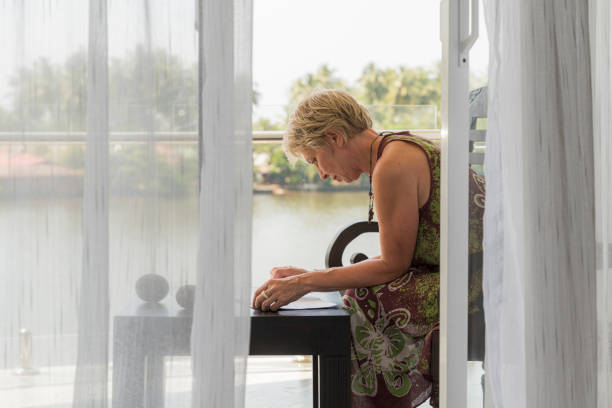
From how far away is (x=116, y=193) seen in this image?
1.06m

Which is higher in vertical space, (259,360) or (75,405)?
(75,405)

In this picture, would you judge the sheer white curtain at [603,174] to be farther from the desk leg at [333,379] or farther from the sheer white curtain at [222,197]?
the sheer white curtain at [222,197]

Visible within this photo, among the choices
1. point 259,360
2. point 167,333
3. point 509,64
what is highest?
point 509,64

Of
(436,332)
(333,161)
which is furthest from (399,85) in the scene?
(436,332)

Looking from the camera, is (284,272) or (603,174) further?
(284,272)

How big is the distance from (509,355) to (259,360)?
1980mm

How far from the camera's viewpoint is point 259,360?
2.98 meters

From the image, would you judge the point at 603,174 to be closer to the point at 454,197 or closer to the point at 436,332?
the point at 454,197

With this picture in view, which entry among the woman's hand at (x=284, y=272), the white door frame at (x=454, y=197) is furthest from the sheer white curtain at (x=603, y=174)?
the woman's hand at (x=284, y=272)

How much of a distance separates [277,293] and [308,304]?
8cm

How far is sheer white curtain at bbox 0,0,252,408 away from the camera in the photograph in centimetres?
105

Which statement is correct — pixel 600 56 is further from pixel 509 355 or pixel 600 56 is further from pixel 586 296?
pixel 509 355

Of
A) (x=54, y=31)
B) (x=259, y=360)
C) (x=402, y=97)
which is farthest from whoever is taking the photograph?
(x=402, y=97)

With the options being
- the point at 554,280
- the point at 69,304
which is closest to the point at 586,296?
the point at 554,280
